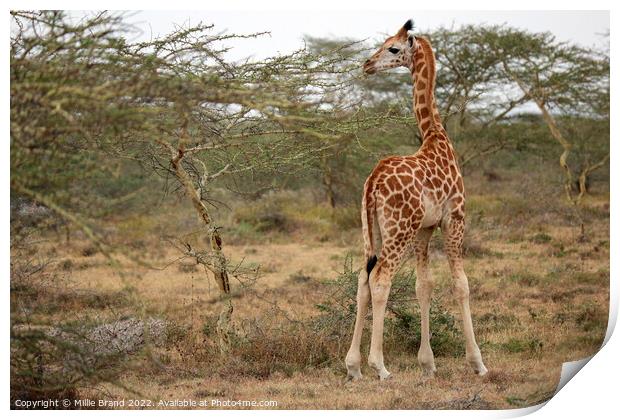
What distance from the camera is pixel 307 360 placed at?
22.7 ft

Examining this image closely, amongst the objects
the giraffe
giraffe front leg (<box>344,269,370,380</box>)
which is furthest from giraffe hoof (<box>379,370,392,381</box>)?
giraffe front leg (<box>344,269,370,380</box>)

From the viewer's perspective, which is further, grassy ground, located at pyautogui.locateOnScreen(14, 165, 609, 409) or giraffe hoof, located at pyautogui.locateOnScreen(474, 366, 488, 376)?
giraffe hoof, located at pyautogui.locateOnScreen(474, 366, 488, 376)

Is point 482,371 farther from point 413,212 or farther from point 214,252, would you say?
point 214,252

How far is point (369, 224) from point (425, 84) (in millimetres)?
1263

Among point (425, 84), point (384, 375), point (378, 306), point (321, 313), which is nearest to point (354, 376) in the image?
point (384, 375)

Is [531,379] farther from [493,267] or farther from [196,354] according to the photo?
[493,267]

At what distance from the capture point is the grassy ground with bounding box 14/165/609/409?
237 inches

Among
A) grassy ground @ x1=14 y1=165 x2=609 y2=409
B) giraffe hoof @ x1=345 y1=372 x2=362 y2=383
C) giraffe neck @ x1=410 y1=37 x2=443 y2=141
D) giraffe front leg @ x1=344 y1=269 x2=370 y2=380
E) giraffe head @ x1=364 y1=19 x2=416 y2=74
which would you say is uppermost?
giraffe head @ x1=364 y1=19 x2=416 y2=74

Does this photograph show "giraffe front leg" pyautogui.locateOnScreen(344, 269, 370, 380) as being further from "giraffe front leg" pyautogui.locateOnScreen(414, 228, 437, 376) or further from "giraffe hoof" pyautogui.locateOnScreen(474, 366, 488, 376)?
"giraffe hoof" pyautogui.locateOnScreen(474, 366, 488, 376)

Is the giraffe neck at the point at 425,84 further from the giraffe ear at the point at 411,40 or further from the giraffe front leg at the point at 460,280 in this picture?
the giraffe front leg at the point at 460,280

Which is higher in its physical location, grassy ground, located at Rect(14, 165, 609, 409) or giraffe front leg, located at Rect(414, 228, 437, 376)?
giraffe front leg, located at Rect(414, 228, 437, 376)

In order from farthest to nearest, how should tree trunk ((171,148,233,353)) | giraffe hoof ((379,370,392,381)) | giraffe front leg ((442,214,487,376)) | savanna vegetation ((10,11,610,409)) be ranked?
tree trunk ((171,148,233,353)) → giraffe front leg ((442,214,487,376)) → giraffe hoof ((379,370,392,381)) → savanna vegetation ((10,11,610,409))

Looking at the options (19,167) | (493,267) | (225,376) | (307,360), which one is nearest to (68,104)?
(19,167)

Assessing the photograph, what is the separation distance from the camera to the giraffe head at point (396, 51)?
6504 millimetres
